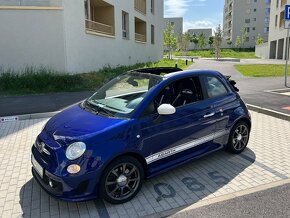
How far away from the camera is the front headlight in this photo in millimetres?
3076

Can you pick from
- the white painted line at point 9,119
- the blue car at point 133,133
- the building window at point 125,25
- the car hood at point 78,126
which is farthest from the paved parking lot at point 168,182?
the building window at point 125,25

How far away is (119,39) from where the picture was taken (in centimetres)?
1936

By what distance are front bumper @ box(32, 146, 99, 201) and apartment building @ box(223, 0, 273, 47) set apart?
90498 mm

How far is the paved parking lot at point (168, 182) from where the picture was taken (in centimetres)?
332

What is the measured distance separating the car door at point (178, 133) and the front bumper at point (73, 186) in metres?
0.77

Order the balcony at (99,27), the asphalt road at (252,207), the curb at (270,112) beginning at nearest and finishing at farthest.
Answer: the asphalt road at (252,207), the curb at (270,112), the balcony at (99,27)

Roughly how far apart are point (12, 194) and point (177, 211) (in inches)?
87.7

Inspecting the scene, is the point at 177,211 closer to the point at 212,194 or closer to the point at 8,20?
the point at 212,194

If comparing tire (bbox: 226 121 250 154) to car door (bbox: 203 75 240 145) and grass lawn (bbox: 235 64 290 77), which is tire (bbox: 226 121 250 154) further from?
grass lawn (bbox: 235 64 290 77)

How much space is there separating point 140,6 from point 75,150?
2384 centimetres

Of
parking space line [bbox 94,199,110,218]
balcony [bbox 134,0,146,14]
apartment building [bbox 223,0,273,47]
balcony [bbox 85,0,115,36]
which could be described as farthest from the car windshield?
apartment building [bbox 223,0,273,47]

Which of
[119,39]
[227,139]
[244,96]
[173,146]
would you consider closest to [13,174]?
[173,146]

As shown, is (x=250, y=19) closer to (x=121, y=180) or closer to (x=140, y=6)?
(x=140, y=6)

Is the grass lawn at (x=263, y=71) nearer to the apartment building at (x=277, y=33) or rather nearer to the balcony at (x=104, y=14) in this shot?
the balcony at (x=104, y=14)
